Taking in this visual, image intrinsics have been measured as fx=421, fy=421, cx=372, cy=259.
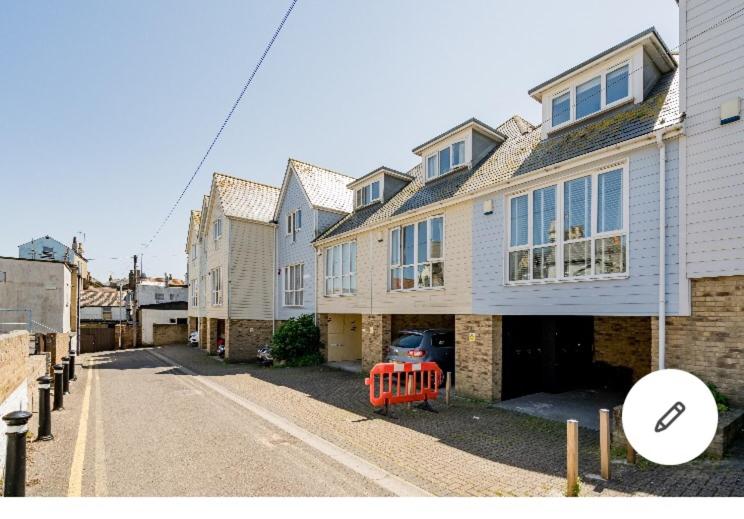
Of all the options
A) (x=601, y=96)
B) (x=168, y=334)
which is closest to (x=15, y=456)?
(x=601, y=96)

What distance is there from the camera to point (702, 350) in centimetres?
681

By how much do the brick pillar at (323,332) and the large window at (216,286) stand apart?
7470mm

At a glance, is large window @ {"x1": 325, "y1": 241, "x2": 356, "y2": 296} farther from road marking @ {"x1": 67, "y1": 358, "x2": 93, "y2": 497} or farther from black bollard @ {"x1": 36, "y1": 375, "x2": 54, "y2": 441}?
black bollard @ {"x1": 36, "y1": 375, "x2": 54, "y2": 441}

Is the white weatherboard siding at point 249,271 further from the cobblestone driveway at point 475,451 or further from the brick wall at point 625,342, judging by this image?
the brick wall at point 625,342

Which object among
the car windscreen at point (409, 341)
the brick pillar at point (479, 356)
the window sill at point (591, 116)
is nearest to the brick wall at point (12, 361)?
the car windscreen at point (409, 341)

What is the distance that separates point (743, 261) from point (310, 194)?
16.0 m

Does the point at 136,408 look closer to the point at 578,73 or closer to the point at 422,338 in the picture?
the point at 422,338

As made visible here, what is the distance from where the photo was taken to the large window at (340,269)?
16.2m

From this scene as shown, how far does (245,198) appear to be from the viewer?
23.1 meters

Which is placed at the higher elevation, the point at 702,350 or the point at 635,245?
the point at 635,245

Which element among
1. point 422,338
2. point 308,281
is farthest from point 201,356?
point 422,338

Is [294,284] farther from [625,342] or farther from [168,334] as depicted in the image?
[168,334]

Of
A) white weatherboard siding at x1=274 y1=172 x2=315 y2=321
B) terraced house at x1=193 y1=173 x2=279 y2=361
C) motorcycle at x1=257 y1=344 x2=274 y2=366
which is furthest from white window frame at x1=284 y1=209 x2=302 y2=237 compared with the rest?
motorcycle at x1=257 y1=344 x2=274 y2=366

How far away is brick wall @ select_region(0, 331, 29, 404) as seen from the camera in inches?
246
